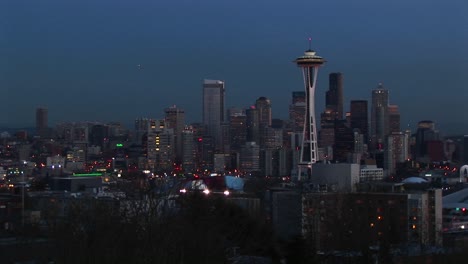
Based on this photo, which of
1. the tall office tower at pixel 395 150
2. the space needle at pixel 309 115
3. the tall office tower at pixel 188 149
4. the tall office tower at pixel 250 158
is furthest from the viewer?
the tall office tower at pixel 395 150

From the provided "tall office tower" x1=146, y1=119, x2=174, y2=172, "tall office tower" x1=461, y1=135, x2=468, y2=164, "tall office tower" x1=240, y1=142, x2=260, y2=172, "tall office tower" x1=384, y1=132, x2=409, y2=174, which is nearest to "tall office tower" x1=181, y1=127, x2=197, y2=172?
"tall office tower" x1=146, y1=119, x2=174, y2=172

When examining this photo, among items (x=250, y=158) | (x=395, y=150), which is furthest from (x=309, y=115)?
(x=395, y=150)

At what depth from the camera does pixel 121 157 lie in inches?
1326

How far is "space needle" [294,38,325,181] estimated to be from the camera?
29453mm

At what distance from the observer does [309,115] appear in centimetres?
2945

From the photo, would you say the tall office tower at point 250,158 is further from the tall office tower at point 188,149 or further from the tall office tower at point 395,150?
the tall office tower at point 395,150

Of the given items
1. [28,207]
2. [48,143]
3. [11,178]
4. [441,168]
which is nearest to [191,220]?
[28,207]

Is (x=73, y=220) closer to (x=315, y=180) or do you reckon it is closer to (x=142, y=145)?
(x=315, y=180)

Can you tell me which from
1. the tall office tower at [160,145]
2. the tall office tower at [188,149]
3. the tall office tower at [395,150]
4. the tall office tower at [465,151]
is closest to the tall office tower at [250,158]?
the tall office tower at [188,149]

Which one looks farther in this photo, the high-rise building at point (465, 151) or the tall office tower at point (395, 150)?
the tall office tower at point (395, 150)

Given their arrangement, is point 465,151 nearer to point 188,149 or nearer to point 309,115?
point 309,115

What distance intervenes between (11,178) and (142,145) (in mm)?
11660

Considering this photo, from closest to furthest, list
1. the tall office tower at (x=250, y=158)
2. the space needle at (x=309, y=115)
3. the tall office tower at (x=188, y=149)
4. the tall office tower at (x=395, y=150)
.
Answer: the space needle at (x=309, y=115) < the tall office tower at (x=188, y=149) < the tall office tower at (x=250, y=158) < the tall office tower at (x=395, y=150)

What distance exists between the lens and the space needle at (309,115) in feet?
96.6
